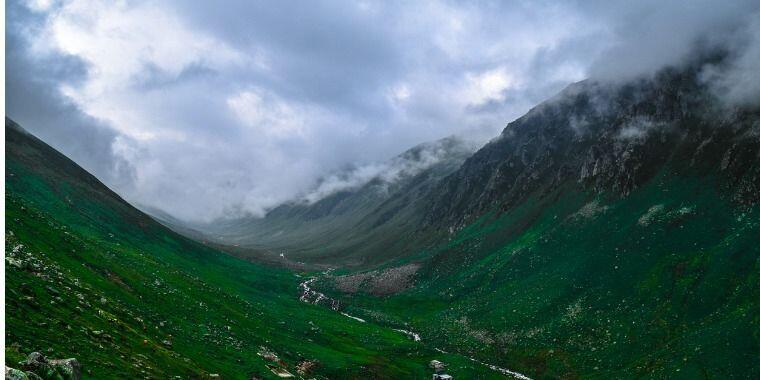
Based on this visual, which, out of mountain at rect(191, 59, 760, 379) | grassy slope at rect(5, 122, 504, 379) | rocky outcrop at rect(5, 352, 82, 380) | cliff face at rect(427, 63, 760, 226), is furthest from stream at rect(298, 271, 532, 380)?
rocky outcrop at rect(5, 352, 82, 380)

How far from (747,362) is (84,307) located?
9024 centimetres

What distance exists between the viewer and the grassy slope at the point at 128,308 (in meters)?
36.2

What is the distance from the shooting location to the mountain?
285ft

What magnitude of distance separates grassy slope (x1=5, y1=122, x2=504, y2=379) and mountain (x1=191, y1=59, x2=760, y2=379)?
77.5ft

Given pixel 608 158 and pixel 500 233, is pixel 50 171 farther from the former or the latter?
pixel 608 158

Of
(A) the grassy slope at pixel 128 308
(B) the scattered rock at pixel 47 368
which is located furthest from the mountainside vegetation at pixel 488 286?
(B) the scattered rock at pixel 47 368

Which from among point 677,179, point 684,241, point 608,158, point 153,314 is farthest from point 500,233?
point 153,314

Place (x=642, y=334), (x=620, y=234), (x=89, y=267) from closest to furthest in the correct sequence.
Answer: (x=89, y=267), (x=642, y=334), (x=620, y=234)

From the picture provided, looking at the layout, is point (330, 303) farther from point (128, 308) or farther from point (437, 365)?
point (128, 308)

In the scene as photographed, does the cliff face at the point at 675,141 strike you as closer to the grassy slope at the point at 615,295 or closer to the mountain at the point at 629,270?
the mountain at the point at 629,270

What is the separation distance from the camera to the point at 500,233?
197500 millimetres

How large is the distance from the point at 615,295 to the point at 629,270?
1138cm

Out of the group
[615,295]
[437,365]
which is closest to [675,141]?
[615,295]

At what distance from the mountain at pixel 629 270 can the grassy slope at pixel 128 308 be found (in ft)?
77.5
